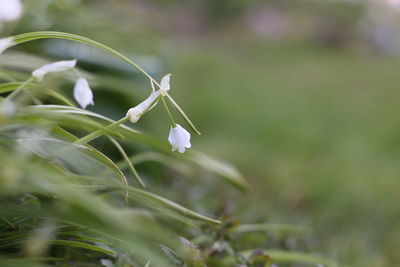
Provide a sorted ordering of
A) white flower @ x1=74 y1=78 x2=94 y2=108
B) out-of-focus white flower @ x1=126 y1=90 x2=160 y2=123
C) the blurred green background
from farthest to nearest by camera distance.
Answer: the blurred green background → white flower @ x1=74 y1=78 x2=94 y2=108 → out-of-focus white flower @ x1=126 y1=90 x2=160 y2=123

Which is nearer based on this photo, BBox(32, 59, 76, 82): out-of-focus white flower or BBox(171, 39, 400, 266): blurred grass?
BBox(32, 59, 76, 82): out-of-focus white flower

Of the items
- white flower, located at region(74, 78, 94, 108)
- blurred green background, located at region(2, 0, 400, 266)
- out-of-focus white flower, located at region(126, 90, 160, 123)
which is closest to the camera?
out-of-focus white flower, located at region(126, 90, 160, 123)

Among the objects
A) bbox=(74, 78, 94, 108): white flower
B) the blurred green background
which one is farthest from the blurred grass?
bbox=(74, 78, 94, 108): white flower

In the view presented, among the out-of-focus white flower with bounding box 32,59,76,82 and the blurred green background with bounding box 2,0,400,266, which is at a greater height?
the blurred green background with bounding box 2,0,400,266

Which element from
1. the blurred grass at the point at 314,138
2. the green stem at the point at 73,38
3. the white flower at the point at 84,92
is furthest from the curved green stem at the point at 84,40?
the blurred grass at the point at 314,138

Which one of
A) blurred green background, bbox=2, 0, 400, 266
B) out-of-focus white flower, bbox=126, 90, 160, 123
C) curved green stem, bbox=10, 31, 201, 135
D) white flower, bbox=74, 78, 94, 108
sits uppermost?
blurred green background, bbox=2, 0, 400, 266

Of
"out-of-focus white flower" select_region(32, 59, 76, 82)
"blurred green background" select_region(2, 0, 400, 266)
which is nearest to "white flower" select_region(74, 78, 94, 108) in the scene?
"out-of-focus white flower" select_region(32, 59, 76, 82)

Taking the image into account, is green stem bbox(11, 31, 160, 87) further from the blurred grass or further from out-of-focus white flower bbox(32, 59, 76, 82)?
the blurred grass

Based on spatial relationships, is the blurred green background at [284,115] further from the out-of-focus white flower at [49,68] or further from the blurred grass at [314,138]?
the out-of-focus white flower at [49,68]

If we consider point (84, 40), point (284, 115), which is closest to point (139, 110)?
point (84, 40)
